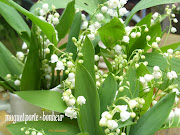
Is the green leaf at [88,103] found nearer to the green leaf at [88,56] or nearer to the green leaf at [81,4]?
the green leaf at [88,56]

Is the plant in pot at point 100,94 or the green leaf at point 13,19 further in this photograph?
the green leaf at point 13,19

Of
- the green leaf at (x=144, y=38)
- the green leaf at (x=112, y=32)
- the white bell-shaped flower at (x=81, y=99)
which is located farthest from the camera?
the green leaf at (x=144, y=38)

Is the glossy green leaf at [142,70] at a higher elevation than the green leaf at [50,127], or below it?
higher

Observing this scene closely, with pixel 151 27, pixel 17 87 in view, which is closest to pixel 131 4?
pixel 151 27

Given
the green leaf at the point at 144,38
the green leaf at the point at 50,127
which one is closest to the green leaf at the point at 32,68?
the green leaf at the point at 50,127

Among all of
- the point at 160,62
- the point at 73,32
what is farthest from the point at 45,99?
the point at 160,62

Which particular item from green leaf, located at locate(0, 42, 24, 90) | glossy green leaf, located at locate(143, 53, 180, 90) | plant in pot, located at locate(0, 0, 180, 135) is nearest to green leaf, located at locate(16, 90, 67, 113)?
plant in pot, located at locate(0, 0, 180, 135)

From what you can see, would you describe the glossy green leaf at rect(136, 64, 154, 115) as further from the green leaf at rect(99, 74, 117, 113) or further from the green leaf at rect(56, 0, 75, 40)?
the green leaf at rect(56, 0, 75, 40)

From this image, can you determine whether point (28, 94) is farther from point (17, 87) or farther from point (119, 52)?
point (119, 52)
